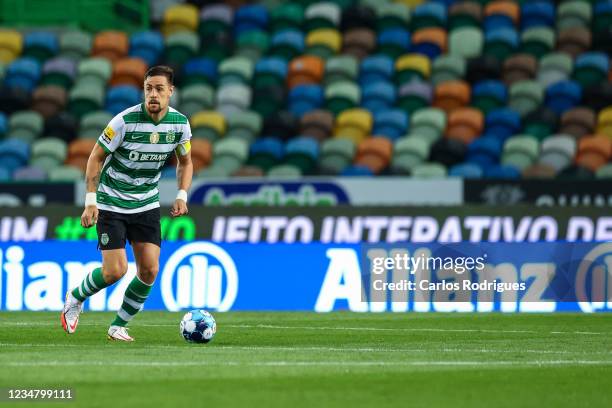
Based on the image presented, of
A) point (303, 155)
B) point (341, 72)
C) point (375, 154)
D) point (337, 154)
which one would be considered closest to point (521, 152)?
point (375, 154)

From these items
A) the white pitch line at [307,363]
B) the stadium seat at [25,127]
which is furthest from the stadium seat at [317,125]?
the white pitch line at [307,363]

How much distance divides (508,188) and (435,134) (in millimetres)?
3547

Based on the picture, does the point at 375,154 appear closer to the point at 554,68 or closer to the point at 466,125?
the point at 466,125

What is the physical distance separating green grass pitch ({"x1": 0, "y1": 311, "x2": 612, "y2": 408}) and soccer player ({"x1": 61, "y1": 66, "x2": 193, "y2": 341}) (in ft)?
1.76

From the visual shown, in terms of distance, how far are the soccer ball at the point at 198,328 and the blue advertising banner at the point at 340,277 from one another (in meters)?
5.90

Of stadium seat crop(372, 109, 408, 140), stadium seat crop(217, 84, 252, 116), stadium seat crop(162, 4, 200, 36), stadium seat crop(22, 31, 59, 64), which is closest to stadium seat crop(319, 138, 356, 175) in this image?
stadium seat crop(372, 109, 408, 140)

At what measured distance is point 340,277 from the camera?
55.0 feet

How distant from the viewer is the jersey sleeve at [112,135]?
1046 cm

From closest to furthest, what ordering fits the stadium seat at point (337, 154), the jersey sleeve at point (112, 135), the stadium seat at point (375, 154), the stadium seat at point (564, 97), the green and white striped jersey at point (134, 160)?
the jersey sleeve at point (112, 135) < the green and white striped jersey at point (134, 160) < the stadium seat at point (375, 154) < the stadium seat at point (337, 154) < the stadium seat at point (564, 97)

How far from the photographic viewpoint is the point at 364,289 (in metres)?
16.6

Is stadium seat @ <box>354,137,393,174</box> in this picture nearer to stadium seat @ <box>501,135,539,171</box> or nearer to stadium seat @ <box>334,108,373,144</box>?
stadium seat @ <box>334,108,373,144</box>

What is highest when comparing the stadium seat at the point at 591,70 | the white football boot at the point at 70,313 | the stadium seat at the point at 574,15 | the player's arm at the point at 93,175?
the stadium seat at the point at 574,15

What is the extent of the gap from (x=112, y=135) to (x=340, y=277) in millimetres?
6735

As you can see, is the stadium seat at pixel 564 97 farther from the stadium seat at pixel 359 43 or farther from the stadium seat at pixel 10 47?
the stadium seat at pixel 10 47
